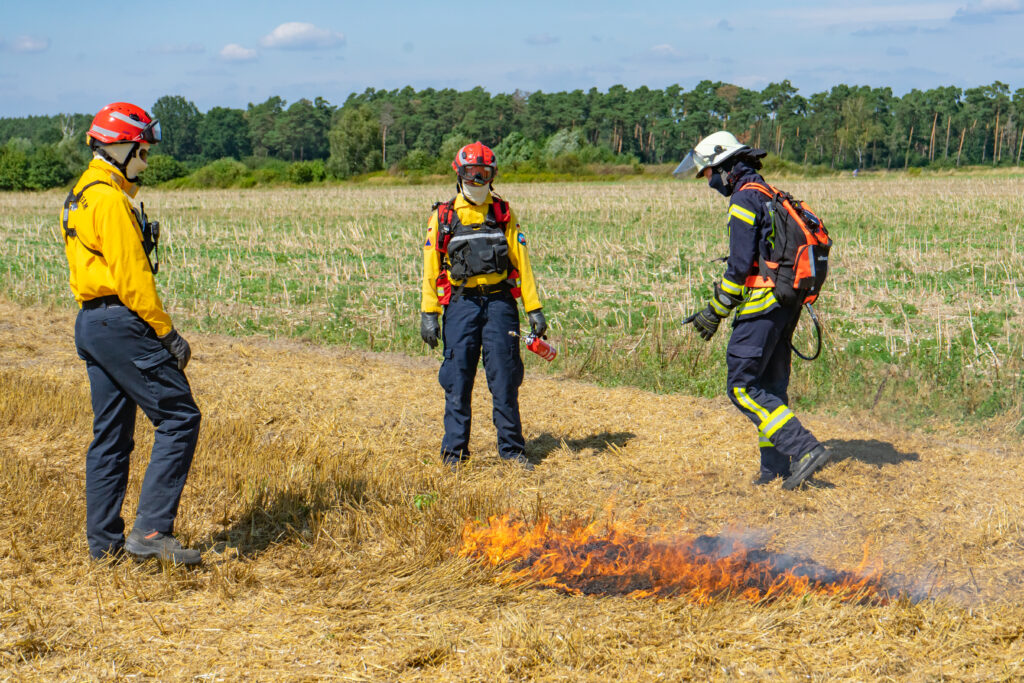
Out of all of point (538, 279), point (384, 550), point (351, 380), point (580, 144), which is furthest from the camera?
point (580, 144)

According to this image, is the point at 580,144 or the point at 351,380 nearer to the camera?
the point at 351,380

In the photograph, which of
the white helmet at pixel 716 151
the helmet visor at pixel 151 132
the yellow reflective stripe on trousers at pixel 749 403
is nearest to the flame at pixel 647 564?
the yellow reflective stripe on trousers at pixel 749 403

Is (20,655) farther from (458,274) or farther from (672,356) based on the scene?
(672,356)

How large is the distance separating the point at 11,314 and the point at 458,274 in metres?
10.2

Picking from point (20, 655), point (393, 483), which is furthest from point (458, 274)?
point (20, 655)

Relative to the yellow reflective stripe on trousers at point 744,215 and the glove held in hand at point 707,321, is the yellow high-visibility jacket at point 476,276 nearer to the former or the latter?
the glove held in hand at point 707,321

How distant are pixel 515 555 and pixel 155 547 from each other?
1.93 metres

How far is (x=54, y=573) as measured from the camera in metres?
4.70

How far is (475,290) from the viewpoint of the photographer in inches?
247

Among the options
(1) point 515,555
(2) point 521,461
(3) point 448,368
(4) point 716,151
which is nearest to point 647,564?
(1) point 515,555

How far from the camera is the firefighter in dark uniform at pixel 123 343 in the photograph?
4301 millimetres

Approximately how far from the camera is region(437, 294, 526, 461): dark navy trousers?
6281mm

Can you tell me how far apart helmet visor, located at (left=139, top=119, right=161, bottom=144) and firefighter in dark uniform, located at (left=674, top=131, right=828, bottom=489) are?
3189 millimetres

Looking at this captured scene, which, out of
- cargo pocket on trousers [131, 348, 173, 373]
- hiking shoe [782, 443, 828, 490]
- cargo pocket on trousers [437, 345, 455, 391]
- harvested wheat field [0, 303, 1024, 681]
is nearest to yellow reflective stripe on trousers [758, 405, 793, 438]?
hiking shoe [782, 443, 828, 490]
